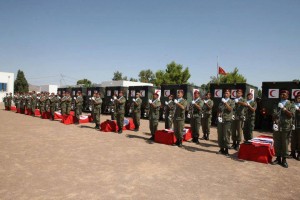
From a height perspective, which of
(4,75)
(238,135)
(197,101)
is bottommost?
(238,135)

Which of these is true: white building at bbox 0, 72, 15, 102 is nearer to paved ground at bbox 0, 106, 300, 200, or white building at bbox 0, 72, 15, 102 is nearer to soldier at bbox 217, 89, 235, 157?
paved ground at bbox 0, 106, 300, 200

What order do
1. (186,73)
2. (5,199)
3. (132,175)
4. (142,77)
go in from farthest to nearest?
(142,77), (186,73), (132,175), (5,199)

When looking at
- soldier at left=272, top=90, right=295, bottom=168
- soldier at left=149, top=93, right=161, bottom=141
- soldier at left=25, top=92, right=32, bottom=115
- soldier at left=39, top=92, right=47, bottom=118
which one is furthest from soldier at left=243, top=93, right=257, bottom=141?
soldier at left=25, top=92, right=32, bottom=115

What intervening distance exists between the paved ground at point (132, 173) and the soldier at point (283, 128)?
45 cm

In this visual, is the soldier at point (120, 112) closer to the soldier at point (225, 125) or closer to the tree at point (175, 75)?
the soldier at point (225, 125)

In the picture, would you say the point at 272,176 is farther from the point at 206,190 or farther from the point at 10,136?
the point at 10,136

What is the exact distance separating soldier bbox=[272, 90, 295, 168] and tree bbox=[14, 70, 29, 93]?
72935mm

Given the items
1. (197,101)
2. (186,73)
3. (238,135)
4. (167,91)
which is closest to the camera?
(238,135)

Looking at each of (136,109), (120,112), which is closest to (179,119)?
(120,112)

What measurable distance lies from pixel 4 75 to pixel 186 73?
Result: 34033 mm

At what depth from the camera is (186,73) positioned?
46875 millimetres

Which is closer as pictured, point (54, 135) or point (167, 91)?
point (54, 135)

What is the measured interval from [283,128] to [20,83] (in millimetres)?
73980

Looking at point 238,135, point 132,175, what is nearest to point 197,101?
point 238,135
